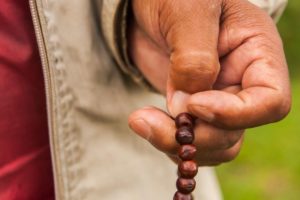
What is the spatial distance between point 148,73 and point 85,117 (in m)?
0.13

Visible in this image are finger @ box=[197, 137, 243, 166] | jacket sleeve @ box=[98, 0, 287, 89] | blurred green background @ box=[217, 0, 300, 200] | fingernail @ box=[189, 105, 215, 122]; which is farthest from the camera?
blurred green background @ box=[217, 0, 300, 200]

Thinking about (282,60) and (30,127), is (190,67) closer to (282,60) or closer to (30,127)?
(282,60)

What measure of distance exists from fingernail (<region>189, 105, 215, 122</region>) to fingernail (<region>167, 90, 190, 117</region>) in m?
0.04

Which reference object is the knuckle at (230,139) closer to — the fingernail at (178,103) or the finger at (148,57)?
the fingernail at (178,103)

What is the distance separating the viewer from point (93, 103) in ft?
3.74

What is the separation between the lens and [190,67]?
2.89 feet

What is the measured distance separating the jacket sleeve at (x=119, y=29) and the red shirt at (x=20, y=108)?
119mm

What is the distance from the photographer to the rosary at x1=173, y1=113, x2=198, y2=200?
2.87ft

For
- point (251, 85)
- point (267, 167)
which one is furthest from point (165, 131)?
point (267, 167)

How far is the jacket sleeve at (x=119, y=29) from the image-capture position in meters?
1.11

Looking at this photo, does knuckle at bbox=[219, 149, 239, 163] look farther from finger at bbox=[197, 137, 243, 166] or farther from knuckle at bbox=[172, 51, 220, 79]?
knuckle at bbox=[172, 51, 220, 79]

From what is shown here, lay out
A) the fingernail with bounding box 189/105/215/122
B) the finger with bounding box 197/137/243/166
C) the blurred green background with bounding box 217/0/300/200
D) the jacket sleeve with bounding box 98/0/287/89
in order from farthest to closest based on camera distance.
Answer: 1. the blurred green background with bounding box 217/0/300/200
2. the jacket sleeve with bounding box 98/0/287/89
3. the finger with bounding box 197/137/243/166
4. the fingernail with bounding box 189/105/215/122

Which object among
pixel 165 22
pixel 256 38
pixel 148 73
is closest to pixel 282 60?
pixel 256 38

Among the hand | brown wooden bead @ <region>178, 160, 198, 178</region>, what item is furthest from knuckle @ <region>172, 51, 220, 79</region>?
brown wooden bead @ <region>178, 160, 198, 178</region>
